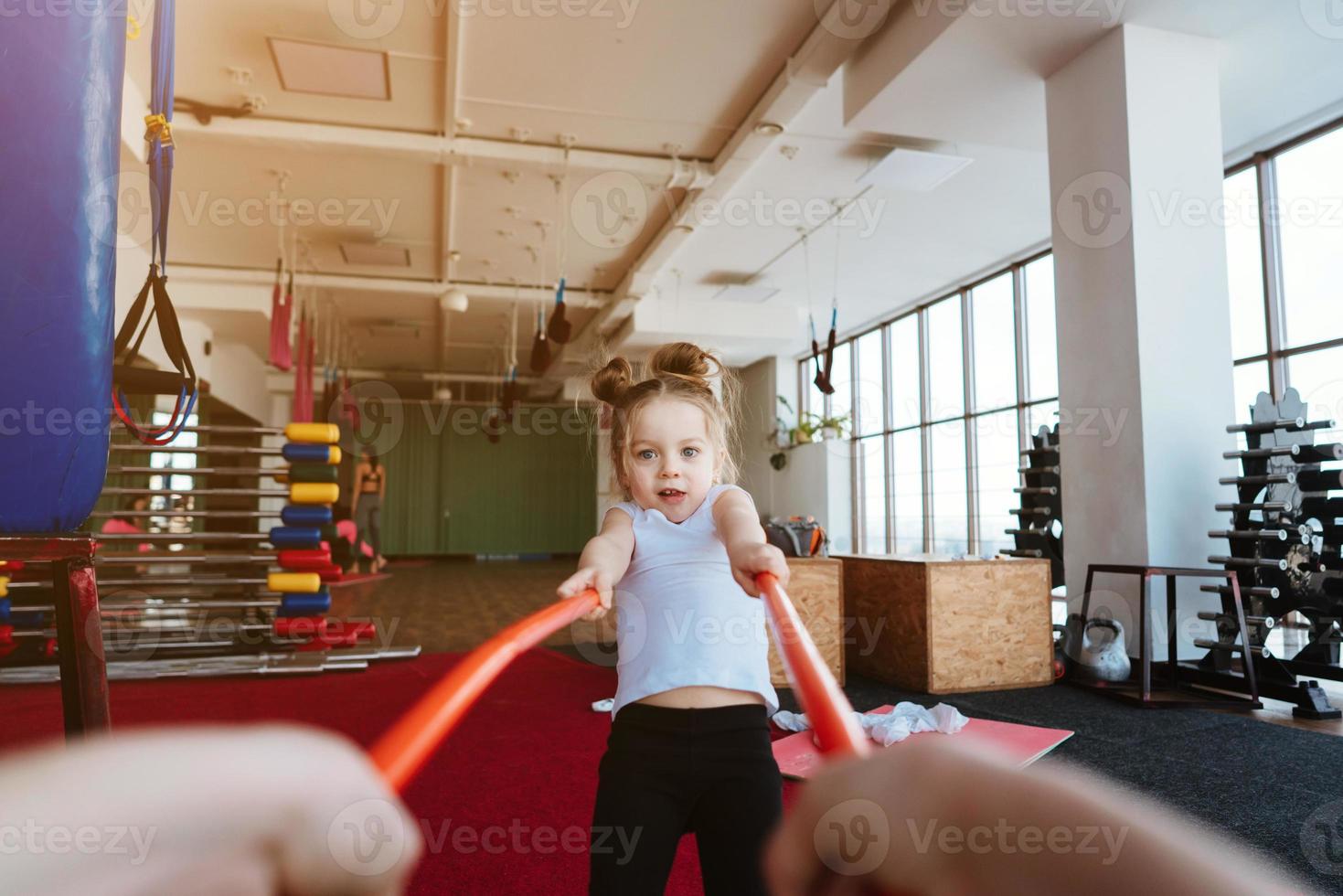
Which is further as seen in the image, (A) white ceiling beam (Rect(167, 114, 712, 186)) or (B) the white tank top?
(A) white ceiling beam (Rect(167, 114, 712, 186))

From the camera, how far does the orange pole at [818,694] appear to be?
1.93 ft

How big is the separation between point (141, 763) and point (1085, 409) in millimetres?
4865

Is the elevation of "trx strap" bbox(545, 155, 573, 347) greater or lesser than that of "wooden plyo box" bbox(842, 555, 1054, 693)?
greater

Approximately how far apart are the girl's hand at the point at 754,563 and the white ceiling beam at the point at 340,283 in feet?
28.1

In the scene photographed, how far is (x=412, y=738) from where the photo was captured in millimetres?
553

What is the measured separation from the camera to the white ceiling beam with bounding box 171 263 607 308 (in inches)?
359

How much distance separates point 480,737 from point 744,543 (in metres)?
2.31

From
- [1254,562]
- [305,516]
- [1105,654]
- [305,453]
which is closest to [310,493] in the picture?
[305,516]

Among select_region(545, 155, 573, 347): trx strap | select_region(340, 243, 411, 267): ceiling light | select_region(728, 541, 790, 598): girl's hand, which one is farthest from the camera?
select_region(340, 243, 411, 267): ceiling light

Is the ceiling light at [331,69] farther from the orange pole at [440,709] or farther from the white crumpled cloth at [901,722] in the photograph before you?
the orange pole at [440,709]

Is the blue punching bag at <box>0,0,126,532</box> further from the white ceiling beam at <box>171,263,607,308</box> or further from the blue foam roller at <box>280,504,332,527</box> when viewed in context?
the white ceiling beam at <box>171,263,607,308</box>

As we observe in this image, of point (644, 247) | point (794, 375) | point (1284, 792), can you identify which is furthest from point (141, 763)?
point (794, 375)

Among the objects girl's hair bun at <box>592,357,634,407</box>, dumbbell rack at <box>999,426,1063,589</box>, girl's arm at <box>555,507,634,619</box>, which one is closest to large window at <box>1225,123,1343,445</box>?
dumbbell rack at <box>999,426,1063,589</box>

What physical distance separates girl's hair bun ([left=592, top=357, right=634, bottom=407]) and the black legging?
583 millimetres
